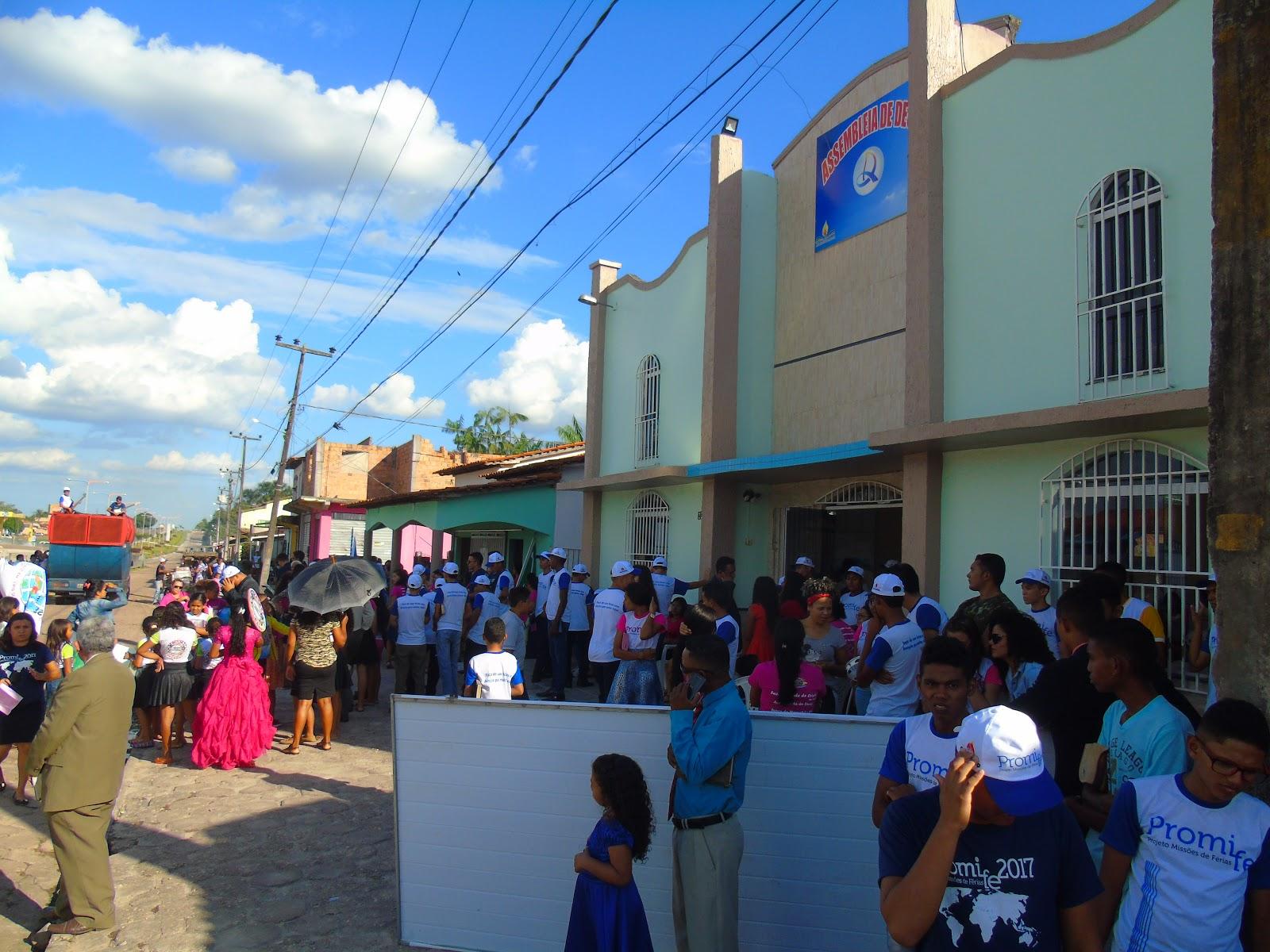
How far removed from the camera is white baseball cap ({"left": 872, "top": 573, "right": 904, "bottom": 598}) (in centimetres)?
573

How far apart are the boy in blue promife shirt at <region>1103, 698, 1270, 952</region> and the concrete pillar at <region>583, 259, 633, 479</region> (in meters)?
14.2

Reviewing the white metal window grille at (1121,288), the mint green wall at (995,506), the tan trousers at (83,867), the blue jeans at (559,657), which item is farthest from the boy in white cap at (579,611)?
the tan trousers at (83,867)

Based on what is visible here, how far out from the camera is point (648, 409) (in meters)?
15.4

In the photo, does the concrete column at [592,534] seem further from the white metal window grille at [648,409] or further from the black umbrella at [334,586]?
the black umbrella at [334,586]

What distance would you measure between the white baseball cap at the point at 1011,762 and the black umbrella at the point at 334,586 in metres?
7.33

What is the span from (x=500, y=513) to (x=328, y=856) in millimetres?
13668

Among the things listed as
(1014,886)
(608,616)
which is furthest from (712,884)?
(608,616)

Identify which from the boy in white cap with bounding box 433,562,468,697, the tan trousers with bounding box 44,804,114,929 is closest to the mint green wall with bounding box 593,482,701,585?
the boy in white cap with bounding box 433,562,468,697

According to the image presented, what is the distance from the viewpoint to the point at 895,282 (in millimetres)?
10844

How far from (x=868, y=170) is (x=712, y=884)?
378 inches

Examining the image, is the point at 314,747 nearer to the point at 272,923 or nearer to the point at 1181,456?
the point at 272,923

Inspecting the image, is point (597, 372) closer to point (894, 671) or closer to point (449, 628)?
point (449, 628)

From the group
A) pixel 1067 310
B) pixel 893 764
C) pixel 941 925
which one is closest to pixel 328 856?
pixel 893 764

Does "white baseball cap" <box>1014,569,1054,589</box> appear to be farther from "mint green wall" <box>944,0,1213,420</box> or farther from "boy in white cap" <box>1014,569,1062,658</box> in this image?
"mint green wall" <box>944,0,1213,420</box>
